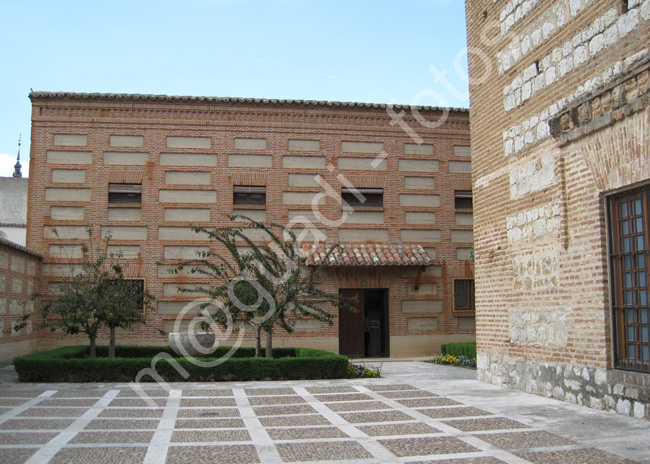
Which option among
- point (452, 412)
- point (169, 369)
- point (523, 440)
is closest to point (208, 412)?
point (452, 412)

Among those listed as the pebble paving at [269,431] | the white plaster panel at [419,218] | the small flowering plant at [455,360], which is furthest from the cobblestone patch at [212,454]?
the white plaster panel at [419,218]

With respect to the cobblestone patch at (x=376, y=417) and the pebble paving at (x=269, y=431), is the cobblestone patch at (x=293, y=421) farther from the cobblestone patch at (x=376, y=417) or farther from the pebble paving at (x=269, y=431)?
the cobblestone patch at (x=376, y=417)

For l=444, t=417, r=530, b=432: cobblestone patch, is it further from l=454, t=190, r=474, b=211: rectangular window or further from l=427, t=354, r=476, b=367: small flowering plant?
l=454, t=190, r=474, b=211: rectangular window

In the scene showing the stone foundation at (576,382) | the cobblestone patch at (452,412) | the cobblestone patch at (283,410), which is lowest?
the cobblestone patch at (283,410)

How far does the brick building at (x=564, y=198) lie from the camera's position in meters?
6.95

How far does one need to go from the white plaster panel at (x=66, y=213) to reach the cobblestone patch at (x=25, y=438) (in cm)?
1080

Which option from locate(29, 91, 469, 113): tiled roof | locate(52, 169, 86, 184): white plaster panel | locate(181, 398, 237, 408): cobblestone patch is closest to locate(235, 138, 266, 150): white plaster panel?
locate(29, 91, 469, 113): tiled roof

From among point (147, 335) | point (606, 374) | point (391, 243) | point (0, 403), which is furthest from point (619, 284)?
point (147, 335)

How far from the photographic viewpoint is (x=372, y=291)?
17.7 metres

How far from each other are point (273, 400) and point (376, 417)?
2132 mm

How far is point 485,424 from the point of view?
6.72m

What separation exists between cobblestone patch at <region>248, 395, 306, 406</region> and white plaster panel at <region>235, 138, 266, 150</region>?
30.5 feet

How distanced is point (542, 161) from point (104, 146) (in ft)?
40.5

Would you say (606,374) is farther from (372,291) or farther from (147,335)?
(147,335)
